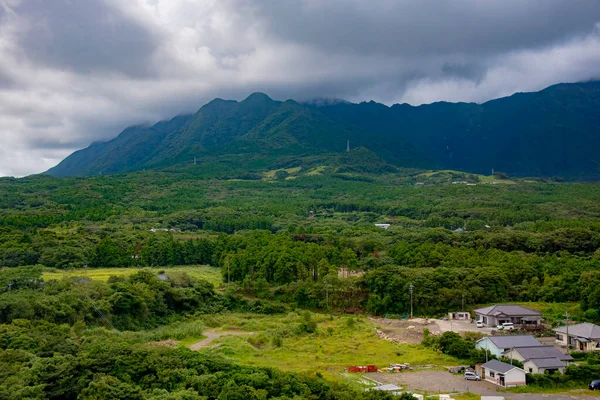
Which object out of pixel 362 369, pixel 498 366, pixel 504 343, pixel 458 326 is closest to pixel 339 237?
pixel 458 326

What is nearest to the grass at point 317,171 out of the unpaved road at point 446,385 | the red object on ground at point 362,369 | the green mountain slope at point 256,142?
the green mountain slope at point 256,142

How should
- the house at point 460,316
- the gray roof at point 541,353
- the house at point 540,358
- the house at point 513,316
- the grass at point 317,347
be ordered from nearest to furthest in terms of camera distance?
1. the house at point 540,358
2. the gray roof at point 541,353
3. the grass at point 317,347
4. the house at point 513,316
5. the house at point 460,316

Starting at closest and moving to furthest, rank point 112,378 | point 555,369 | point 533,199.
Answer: point 112,378, point 555,369, point 533,199

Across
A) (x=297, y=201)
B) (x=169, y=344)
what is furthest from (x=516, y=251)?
(x=297, y=201)

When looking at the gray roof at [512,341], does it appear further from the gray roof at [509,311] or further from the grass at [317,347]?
the gray roof at [509,311]

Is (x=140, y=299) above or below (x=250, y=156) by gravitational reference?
below

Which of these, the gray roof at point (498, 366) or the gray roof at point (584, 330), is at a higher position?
the gray roof at point (584, 330)

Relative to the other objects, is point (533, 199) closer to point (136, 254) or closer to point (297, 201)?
point (297, 201)

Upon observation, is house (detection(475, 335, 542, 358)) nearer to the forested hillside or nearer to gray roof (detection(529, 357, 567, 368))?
gray roof (detection(529, 357, 567, 368))
